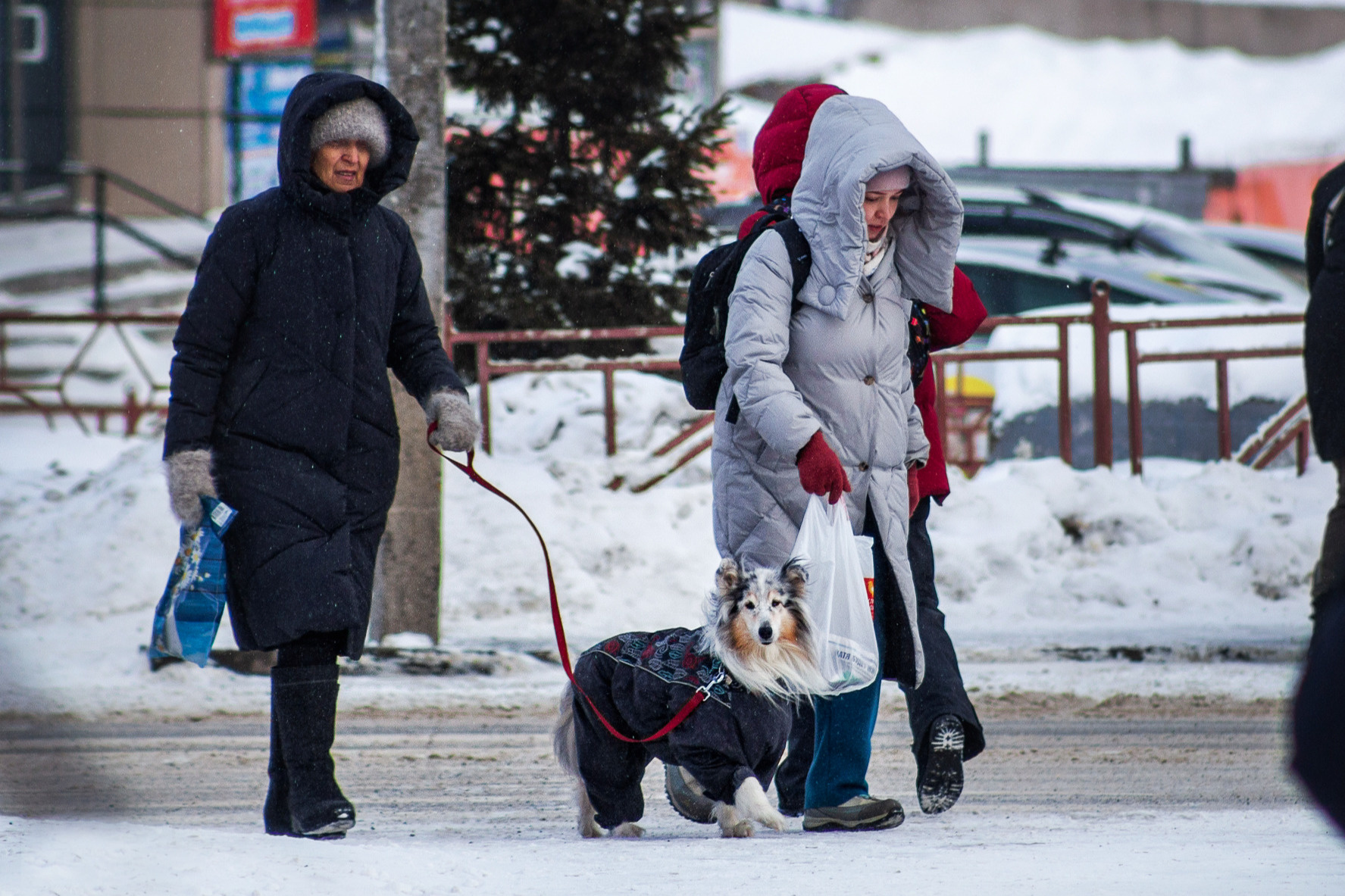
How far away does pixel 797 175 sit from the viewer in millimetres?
4277

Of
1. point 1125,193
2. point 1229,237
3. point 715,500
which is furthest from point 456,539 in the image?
point 1125,193

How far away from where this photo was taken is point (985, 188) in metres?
17.0

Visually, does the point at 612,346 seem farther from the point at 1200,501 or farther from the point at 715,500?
the point at 715,500

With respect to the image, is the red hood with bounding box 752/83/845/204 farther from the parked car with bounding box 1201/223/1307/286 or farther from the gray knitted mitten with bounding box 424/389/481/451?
the parked car with bounding box 1201/223/1307/286

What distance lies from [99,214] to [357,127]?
15140 mm

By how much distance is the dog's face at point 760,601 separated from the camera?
3.80 metres

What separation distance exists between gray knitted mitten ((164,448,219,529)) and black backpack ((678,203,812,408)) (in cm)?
120

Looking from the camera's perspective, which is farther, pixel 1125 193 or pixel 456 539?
pixel 1125 193

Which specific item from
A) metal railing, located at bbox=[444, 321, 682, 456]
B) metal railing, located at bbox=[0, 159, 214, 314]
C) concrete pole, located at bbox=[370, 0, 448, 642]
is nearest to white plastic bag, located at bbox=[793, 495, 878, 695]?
concrete pole, located at bbox=[370, 0, 448, 642]

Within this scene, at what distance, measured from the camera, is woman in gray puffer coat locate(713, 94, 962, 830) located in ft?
12.6

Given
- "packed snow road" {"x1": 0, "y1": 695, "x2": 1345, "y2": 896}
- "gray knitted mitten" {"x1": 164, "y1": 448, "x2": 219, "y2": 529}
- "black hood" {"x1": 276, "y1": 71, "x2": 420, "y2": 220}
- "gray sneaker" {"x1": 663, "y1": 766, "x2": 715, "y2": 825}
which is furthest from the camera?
"gray sneaker" {"x1": 663, "y1": 766, "x2": 715, "y2": 825}

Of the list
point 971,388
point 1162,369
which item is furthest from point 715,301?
point 971,388

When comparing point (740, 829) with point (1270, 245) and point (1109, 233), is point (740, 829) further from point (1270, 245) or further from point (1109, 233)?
point (1270, 245)

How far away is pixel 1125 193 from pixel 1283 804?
23136mm
